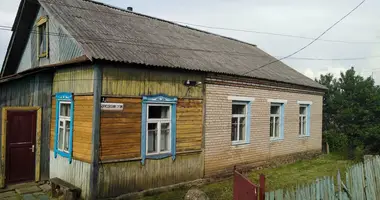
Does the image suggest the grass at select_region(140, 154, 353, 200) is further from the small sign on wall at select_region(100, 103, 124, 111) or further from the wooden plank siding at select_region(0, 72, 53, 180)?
the wooden plank siding at select_region(0, 72, 53, 180)

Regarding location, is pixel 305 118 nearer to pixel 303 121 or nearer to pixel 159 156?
pixel 303 121

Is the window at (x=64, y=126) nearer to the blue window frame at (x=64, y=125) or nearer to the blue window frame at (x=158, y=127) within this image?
the blue window frame at (x=64, y=125)

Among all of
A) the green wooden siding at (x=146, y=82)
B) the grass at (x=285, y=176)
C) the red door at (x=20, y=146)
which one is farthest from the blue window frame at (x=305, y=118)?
the red door at (x=20, y=146)

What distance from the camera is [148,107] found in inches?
320

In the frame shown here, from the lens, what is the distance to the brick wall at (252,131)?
9.88 m

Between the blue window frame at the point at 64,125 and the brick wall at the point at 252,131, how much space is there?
3.89m

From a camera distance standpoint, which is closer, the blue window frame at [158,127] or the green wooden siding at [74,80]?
the green wooden siding at [74,80]

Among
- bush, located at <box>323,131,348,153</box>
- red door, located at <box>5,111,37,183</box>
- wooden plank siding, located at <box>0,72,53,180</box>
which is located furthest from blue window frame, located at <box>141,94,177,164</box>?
bush, located at <box>323,131,348,153</box>

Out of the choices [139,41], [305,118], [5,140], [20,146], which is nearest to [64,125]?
[20,146]

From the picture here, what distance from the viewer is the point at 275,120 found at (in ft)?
43.5

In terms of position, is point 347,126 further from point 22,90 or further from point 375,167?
point 22,90

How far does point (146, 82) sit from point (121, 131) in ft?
4.55

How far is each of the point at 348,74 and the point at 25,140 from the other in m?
18.1

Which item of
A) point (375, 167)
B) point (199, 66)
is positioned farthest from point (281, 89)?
point (375, 167)
